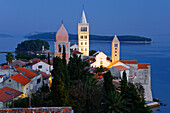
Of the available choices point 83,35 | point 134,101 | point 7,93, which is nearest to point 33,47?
point 83,35

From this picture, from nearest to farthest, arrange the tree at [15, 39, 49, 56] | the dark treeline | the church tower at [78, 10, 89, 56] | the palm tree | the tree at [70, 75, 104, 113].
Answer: the dark treeline, the palm tree, the tree at [70, 75, 104, 113], the church tower at [78, 10, 89, 56], the tree at [15, 39, 49, 56]

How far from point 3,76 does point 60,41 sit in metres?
9.41

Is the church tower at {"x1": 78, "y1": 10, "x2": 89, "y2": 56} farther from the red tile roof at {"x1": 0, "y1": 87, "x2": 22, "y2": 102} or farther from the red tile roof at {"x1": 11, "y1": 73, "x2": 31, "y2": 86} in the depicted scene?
the red tile roof at {"x1": 0, "y1": 87, "x2": 22, "y2": 102}

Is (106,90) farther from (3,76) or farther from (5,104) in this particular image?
(3,76)

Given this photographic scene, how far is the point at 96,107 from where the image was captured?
55.9 feet

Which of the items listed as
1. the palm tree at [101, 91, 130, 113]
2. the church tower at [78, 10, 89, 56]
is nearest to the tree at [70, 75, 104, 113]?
the palm tree at [101, 91, 130, 113]

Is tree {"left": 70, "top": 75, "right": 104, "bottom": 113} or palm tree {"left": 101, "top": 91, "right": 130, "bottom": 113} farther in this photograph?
tree {"left": 70, "top": 75, "right": 104, "bottom": 113}

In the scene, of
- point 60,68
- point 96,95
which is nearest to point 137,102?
point 96,95

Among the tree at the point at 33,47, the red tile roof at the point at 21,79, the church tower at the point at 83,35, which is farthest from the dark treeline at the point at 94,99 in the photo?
the tree at the point at 33,47

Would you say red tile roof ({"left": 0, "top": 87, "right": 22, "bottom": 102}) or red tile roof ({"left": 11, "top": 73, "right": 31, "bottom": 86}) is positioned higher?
red tile roof ({"left": 11, "top": 73, "right": 31, "bottom": 86})

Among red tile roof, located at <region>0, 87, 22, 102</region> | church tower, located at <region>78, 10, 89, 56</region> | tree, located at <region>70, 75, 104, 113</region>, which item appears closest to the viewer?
tree, located at <region>70, 75, 104, 113</region>

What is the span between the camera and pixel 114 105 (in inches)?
623

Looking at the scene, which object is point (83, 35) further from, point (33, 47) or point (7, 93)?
point (33, 47)

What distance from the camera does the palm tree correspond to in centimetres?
1579
